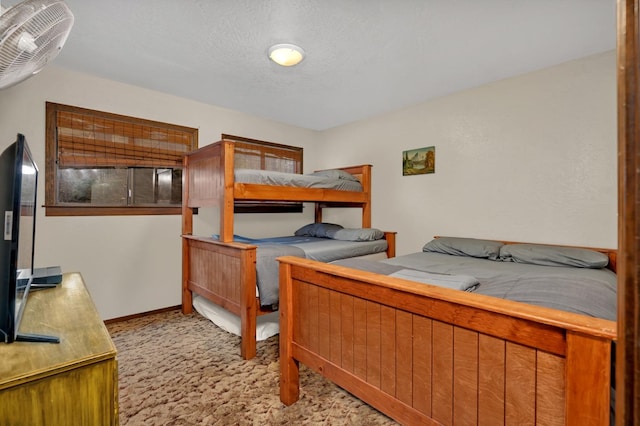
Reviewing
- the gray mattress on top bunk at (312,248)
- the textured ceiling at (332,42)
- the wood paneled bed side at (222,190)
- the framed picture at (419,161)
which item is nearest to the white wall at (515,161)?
the framed picture at (419,161)

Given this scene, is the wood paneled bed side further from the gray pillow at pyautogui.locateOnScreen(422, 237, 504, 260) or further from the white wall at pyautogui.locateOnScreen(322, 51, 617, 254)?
the gray pillow at pyautogui.locateOnScreen(422, 237, 504, 260)

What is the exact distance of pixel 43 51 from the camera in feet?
3.59

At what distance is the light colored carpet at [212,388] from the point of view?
1.56 m

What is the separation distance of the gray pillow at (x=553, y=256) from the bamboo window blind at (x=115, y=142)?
10.9 ft

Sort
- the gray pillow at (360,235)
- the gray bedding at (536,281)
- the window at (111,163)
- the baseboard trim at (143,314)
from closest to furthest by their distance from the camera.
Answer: the gray bedding at (536,281), the window at (111,163), the baseboard trim at (143,314), the gray pillow at (360,235)

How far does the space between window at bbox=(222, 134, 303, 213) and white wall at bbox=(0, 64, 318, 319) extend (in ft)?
0.96

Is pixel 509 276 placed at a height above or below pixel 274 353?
above

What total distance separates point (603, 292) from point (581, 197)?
3.96ft

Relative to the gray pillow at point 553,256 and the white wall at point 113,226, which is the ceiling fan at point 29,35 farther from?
the gray pillow at point 553,256

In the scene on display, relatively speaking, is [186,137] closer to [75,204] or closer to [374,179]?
[75,204]

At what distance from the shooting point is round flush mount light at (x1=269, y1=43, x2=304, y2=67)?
2.10 metres

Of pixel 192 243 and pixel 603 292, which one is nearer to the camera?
pixel 603 292

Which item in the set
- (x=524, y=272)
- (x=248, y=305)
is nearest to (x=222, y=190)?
(x=248, y=305)

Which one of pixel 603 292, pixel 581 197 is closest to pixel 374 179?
pixel 581 197
